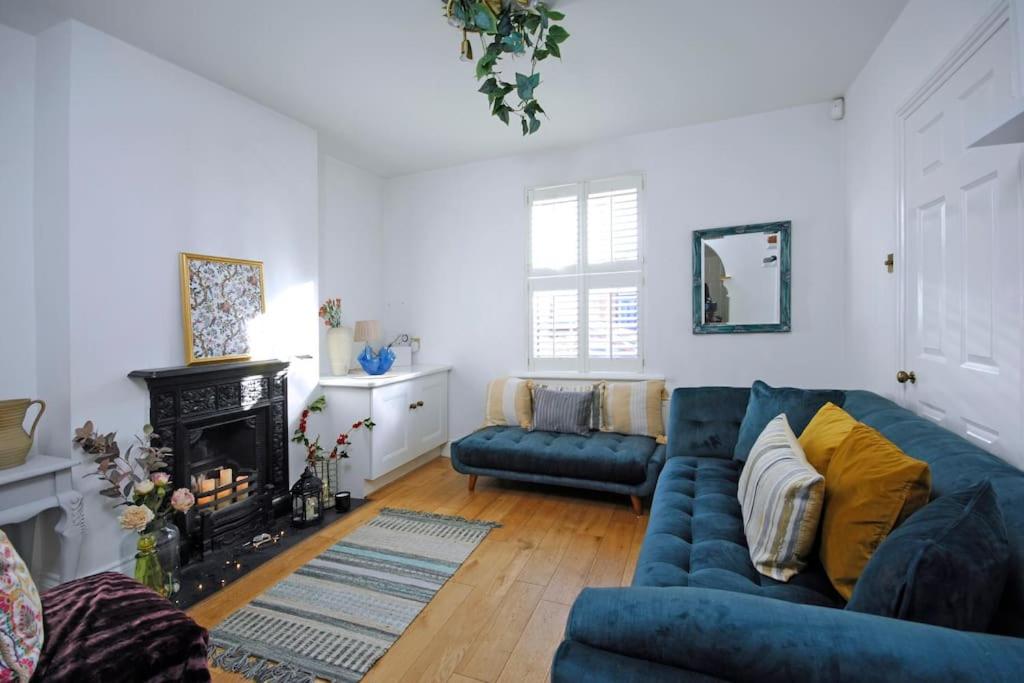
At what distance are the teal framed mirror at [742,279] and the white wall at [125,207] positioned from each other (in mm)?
3020

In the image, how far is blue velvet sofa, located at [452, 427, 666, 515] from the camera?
9.23 ft

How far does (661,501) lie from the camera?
1916 mm

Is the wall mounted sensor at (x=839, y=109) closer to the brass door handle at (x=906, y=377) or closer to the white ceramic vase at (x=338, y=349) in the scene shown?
the brass door handle at (x=906, y=377)

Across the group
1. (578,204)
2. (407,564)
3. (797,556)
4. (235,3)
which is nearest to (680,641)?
(797,556)

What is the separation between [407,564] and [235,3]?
2.72 meters

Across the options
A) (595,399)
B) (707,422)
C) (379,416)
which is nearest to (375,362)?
(379,416)

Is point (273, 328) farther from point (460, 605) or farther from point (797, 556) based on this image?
point (797, 556)

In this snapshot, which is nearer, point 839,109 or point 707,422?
point 707,422

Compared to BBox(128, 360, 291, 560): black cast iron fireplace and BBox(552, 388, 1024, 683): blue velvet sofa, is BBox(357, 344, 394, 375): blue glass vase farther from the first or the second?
BBox(552, 388, 1024, 683): blue velvet sofa

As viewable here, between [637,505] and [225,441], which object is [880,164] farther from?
[225,441]

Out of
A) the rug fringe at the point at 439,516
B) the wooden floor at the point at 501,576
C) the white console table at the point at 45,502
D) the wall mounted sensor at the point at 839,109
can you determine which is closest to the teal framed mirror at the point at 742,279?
the wall mounted sensor at the point at 839,109

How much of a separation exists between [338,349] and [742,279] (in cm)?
305

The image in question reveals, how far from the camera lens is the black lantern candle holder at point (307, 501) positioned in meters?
2.78

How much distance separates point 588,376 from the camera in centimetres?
362
